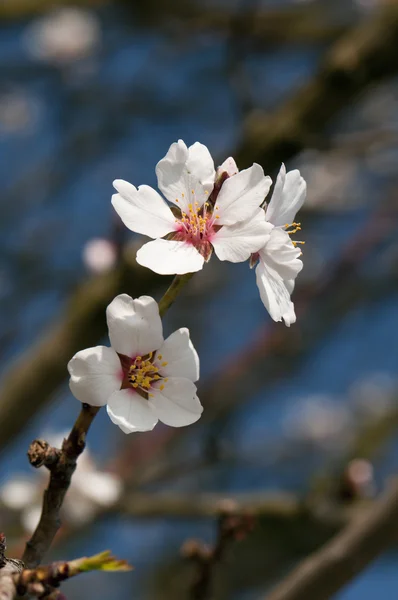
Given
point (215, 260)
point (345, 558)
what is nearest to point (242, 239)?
point (345, 558)

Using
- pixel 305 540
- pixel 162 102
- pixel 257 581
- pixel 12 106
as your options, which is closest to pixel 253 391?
pixel 257 581

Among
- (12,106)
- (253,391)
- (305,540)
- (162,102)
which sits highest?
(12,106)

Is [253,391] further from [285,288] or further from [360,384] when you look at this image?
[285,288]

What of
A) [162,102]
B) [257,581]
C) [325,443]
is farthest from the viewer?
[325,443]

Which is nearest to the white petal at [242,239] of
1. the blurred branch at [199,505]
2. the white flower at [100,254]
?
the white flower at [100,254]

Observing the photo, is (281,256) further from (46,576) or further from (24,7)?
(24,7)

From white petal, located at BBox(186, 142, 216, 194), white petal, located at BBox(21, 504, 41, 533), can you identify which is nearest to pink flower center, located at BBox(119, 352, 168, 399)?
white petal, located at BBox(186, 142, 216, 194)

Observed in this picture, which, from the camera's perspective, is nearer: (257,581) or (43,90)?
(257,581)

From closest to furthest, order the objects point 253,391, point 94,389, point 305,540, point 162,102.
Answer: point 94,389 → point 305,540 → point 253,391 → point 162,102
